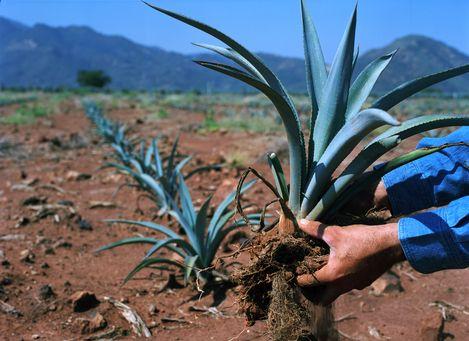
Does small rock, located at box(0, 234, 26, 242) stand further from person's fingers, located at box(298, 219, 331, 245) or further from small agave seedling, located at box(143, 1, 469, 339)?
person's fingers, located at box(298, 219, 331, 245)

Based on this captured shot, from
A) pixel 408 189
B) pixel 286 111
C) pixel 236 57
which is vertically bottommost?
pixel 408 189

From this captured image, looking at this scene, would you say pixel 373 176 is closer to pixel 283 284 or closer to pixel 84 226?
pixel 283 284

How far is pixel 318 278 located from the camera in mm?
1425

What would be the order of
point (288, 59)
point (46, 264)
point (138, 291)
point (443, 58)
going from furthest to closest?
point (288, 59) → point (443, 58) → point (46, 264) → point (138, 291)

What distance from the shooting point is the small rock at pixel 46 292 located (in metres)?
2.51

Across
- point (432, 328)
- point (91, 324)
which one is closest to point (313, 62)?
point (432, 328)

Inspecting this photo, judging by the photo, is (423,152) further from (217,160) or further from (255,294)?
(217,160)

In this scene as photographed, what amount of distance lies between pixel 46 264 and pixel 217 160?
293 cm

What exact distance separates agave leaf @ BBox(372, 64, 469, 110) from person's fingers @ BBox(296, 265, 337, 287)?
49 centimetres

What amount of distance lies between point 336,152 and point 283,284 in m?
0.41

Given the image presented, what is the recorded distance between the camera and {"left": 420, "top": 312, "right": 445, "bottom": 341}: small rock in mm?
2100

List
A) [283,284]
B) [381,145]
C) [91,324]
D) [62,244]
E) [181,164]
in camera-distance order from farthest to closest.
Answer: [181,164]
[62,244]
[91,324]
[283,284]
[381,145]

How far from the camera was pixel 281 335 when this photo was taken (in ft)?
4.98

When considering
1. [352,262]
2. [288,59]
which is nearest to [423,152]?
[352,262]
